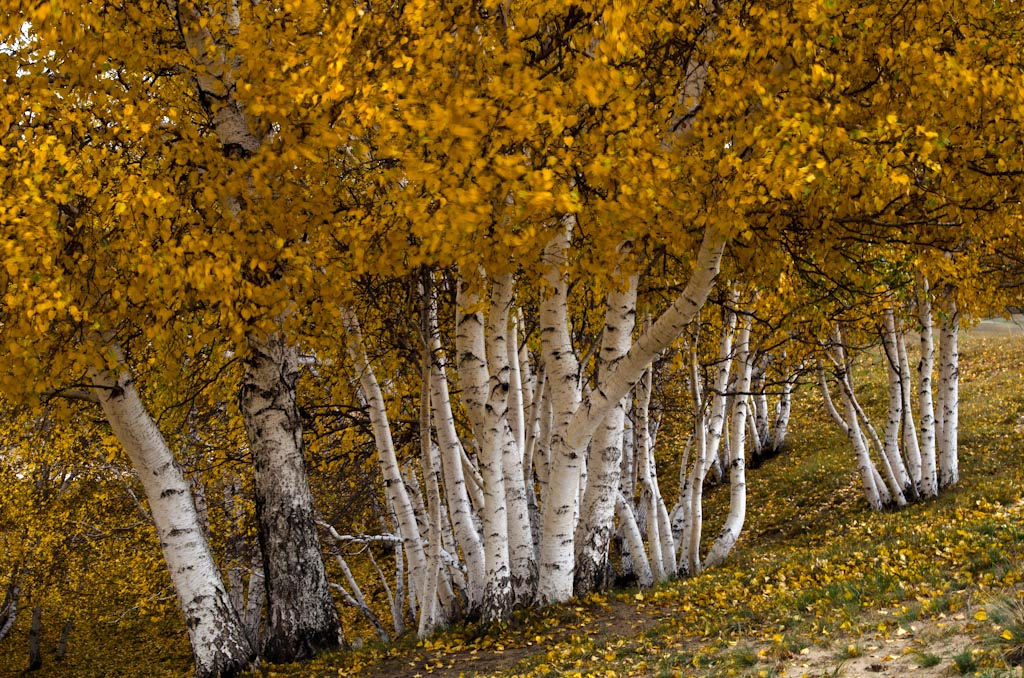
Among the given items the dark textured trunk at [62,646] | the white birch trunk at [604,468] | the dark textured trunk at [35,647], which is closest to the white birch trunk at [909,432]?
the white birch trunk at [604,468]

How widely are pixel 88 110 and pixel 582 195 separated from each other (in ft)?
19.2

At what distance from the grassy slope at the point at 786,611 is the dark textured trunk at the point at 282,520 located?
0.48 meters

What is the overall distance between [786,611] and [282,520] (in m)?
6.04

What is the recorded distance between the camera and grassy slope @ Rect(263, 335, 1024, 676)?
22.5ft

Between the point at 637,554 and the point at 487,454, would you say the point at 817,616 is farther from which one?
the point at 637,554

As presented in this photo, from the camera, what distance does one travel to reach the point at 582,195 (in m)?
8.77

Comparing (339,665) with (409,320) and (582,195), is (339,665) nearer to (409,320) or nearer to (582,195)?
(409,320)

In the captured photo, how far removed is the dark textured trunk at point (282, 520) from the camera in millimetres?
9844

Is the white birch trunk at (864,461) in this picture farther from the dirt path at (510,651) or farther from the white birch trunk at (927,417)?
the dirt path at (510,651)

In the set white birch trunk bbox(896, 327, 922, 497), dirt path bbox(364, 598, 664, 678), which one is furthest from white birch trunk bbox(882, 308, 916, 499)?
dirt path bbox(364, 598, 664, 678)

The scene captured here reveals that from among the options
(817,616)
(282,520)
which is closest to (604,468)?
(817,616)

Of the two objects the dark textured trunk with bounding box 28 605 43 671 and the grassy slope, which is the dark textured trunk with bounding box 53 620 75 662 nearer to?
the dark textured trunk with bounding box 28 605 43 671

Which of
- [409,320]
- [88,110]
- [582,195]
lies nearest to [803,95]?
[582,195]

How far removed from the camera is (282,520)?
9.89 m
